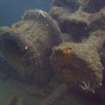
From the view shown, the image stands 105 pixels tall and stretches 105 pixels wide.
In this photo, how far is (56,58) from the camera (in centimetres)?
310

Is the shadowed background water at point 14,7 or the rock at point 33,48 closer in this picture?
the rock at point 33,48

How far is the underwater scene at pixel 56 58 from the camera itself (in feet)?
9.95

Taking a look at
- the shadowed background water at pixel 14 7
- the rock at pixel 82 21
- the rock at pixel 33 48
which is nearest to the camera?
the rock at pixel 33 48

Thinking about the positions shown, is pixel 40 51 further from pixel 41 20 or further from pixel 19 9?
pixel 19 9

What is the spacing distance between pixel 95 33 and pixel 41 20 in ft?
3.47

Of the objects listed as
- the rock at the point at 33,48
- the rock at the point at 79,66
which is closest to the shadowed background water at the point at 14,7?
the rock at the point at 33,48

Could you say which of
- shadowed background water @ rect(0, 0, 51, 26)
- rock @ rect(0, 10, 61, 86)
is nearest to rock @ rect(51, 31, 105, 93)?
rock @ rect(0, 10, 61, 86)

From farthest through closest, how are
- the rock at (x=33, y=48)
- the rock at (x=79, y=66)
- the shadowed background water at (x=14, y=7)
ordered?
the shadowed background water at (x=14, y=7) < the rock at (x=33, y=48) < the rock at (x=79, y=66)

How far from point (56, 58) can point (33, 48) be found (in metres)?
0.89

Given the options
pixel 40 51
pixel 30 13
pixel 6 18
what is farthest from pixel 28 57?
pixel 6 18

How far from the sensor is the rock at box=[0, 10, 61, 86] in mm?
3889

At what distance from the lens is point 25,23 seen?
15.5ft

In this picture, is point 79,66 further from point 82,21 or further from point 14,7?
point 14,7

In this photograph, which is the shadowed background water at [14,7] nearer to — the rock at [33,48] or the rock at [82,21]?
the rock at [82,21]
